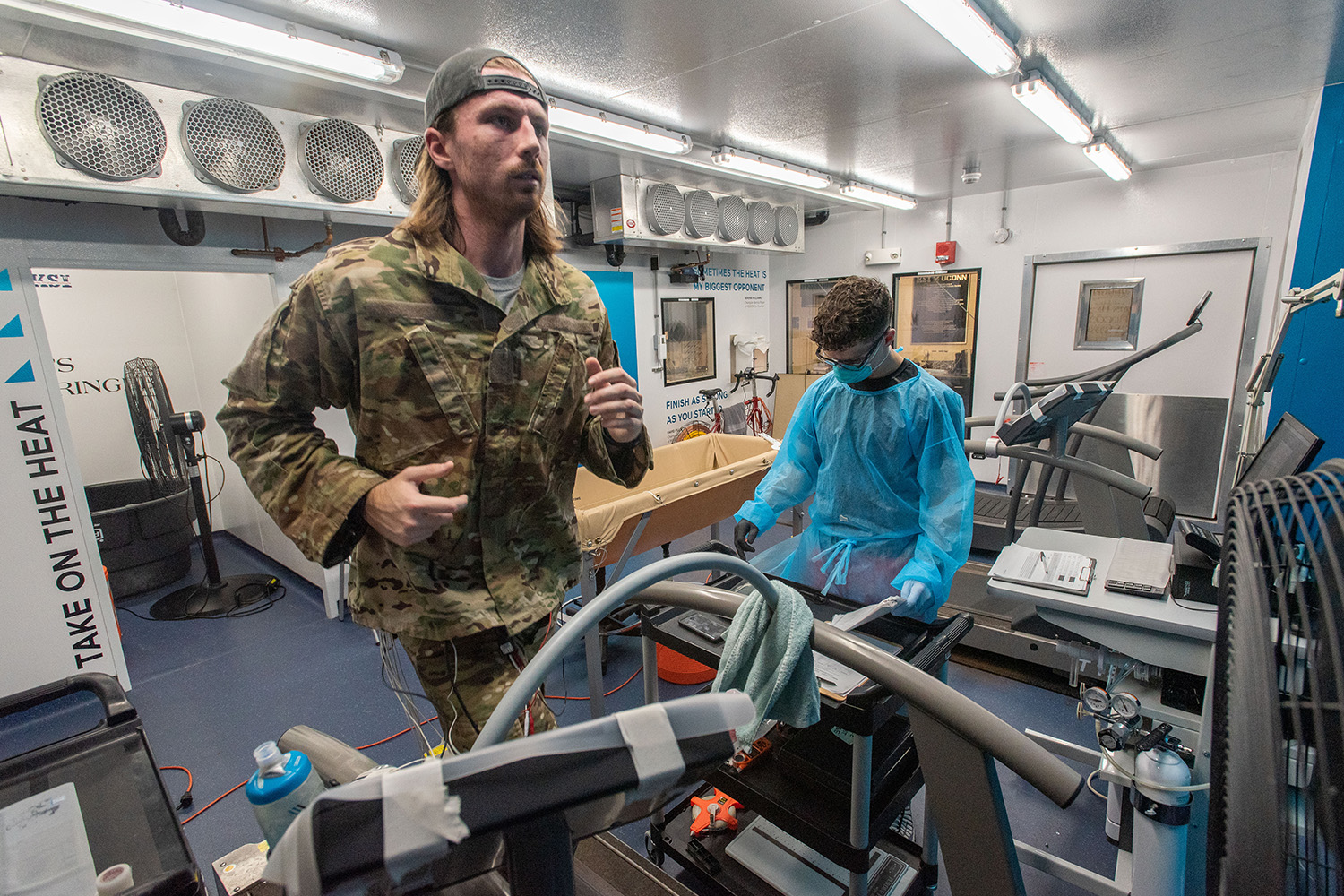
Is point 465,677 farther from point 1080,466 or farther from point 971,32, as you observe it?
point 971,32

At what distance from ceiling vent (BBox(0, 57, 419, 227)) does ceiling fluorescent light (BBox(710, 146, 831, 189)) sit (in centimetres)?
Answer: 177

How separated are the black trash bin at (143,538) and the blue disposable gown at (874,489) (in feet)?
12.7

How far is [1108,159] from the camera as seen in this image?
397 centimetres

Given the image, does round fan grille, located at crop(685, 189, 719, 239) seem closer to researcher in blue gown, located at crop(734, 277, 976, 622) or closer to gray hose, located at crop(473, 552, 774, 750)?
researcher in blue gown, located at crop(734, 277, 976, 622)

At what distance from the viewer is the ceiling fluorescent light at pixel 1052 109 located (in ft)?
8.45

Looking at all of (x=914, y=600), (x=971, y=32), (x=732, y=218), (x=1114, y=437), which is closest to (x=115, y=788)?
(x=914, y=600)

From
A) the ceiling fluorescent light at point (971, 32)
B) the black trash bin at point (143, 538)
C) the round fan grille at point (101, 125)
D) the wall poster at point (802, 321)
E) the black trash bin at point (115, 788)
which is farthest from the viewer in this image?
the wall poster at point (802, 321)

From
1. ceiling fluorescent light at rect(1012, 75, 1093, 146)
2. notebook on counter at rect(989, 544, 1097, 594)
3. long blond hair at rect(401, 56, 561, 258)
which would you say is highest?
ceiling fluorescent light at rect(1012, 75, 1093, 146)

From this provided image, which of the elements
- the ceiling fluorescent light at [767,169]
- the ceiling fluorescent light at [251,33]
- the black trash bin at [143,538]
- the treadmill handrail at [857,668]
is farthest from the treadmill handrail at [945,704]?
the black trash bin at [143,538]

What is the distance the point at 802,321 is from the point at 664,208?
2.85 meters

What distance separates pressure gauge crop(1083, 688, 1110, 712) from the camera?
147 centimetres

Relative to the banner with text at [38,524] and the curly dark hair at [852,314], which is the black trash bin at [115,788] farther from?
the curly dark hair at [852,314]

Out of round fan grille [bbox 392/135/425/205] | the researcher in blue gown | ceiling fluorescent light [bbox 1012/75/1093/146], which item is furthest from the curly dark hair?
round fan grille [bbox 392/135/425/205]

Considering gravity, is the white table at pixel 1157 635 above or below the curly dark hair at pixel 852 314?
below
